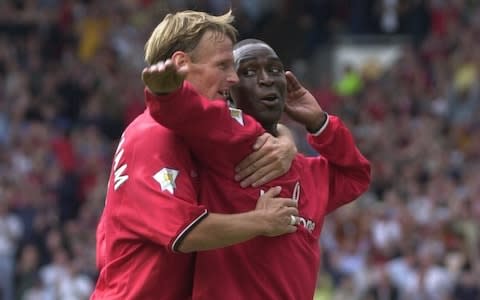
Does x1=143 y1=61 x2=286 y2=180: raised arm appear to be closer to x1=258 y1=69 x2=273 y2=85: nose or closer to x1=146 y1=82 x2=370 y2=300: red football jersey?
x1=146 y1=82 x2=370 y2=300: red football jersey

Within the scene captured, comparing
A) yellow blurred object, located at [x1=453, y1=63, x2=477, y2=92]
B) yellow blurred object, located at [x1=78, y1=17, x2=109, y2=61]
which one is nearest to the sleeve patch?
yellow blurred object, located at [x1=453, y1=63, x2=477, y2=92]

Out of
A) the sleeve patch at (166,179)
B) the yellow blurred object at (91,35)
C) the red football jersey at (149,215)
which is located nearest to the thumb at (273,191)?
the red football jersey at (149,215)

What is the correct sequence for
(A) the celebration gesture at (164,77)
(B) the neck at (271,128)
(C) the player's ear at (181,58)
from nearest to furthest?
(A) the celebration gesture at (164,77) < (C) the player's ear at (181,58) < (B) the neck at (271,128)

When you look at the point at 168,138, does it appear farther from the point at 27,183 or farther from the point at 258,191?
the point at 27,183

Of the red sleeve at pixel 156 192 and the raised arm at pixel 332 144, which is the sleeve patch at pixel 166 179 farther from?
the raised arm at pixel 332 144

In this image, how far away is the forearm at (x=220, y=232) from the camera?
5.10 meters

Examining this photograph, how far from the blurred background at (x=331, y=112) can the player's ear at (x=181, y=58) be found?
748cm

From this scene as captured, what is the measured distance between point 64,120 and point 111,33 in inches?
97.3

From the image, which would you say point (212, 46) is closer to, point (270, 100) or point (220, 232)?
point (270, 100)

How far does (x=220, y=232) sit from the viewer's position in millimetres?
5125

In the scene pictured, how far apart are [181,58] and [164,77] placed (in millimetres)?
441

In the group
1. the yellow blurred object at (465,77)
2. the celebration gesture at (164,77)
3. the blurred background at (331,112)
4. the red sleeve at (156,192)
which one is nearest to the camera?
the celebration gesture at (164,77)

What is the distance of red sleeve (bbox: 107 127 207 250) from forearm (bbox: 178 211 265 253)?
0.10 ft

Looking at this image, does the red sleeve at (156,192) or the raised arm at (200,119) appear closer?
the raised arm at (200,119)
